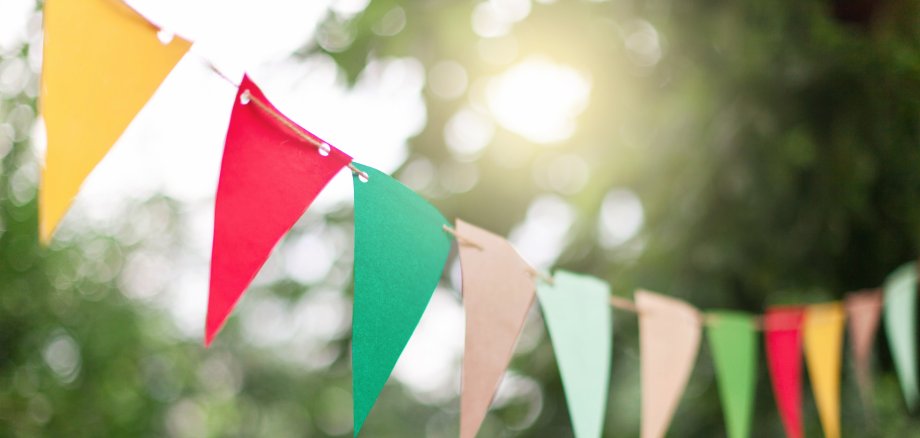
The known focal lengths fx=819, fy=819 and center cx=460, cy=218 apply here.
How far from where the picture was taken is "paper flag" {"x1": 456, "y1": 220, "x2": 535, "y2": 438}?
2.75 ft

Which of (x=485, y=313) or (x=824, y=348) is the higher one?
(x=485, y=313)

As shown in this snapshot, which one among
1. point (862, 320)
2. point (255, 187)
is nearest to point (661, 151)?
point (862, 320)

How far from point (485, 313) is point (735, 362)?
2.14 ft

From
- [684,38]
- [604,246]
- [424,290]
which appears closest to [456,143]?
[604,246]

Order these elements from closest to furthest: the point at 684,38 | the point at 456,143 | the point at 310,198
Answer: the point at 310,198
the point at 684,38
the point at 456,143

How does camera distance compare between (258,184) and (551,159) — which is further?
(551,159)

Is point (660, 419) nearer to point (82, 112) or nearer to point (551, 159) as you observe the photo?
point (82, 112)

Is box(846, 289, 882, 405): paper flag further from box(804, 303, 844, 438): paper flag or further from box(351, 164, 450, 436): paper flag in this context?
box(351, 164, 450, 436): paper flag

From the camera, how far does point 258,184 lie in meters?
0.74

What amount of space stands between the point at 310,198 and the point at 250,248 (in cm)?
7

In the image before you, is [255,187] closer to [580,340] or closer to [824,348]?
[580,340]

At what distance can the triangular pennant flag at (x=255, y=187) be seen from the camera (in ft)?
2.31

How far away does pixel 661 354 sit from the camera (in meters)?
1.22

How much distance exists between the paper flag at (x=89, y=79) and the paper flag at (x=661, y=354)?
30.5 inches
